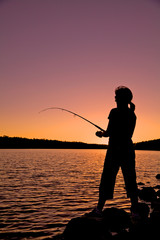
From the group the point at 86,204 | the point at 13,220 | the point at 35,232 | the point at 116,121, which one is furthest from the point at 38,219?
the point at 116,121

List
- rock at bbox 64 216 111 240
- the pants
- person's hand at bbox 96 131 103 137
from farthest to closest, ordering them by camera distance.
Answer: person's hand at bbox 96 131 103 137 < the pants < rock at bbox 64 216 111 240

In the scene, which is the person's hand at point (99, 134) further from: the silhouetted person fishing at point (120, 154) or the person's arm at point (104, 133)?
the silhouetted person fishing at point (120, 154)

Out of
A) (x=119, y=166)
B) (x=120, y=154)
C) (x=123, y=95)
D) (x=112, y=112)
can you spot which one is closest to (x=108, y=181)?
(x=119, y=166)

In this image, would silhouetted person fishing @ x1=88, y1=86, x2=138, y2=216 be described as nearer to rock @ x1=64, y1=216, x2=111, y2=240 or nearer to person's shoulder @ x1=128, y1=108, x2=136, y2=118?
person's shoulder @ x1=128, y1=108, x2=136, y2=118

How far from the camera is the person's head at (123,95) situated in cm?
624

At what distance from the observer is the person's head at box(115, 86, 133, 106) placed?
624 cm

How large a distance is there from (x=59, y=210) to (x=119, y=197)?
4.10 meters

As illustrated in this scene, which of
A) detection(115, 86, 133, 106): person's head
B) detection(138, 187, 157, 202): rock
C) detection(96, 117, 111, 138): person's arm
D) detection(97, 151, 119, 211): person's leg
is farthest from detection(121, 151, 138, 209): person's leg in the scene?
detection(138, 187, 157, 202): rock

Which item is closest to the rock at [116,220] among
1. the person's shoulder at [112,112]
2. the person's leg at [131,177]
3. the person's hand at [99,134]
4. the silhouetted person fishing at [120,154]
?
the silhouetted person fishing at [120,154]

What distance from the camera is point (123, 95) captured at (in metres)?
6.24

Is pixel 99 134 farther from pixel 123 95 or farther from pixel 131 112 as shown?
pixel 123 95

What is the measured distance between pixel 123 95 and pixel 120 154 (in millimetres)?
1476

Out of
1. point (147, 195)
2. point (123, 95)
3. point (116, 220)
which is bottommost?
point (147, 195)

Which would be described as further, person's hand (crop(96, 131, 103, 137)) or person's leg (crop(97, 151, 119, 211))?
person's hand (crop(96, 131, 103, 137))
